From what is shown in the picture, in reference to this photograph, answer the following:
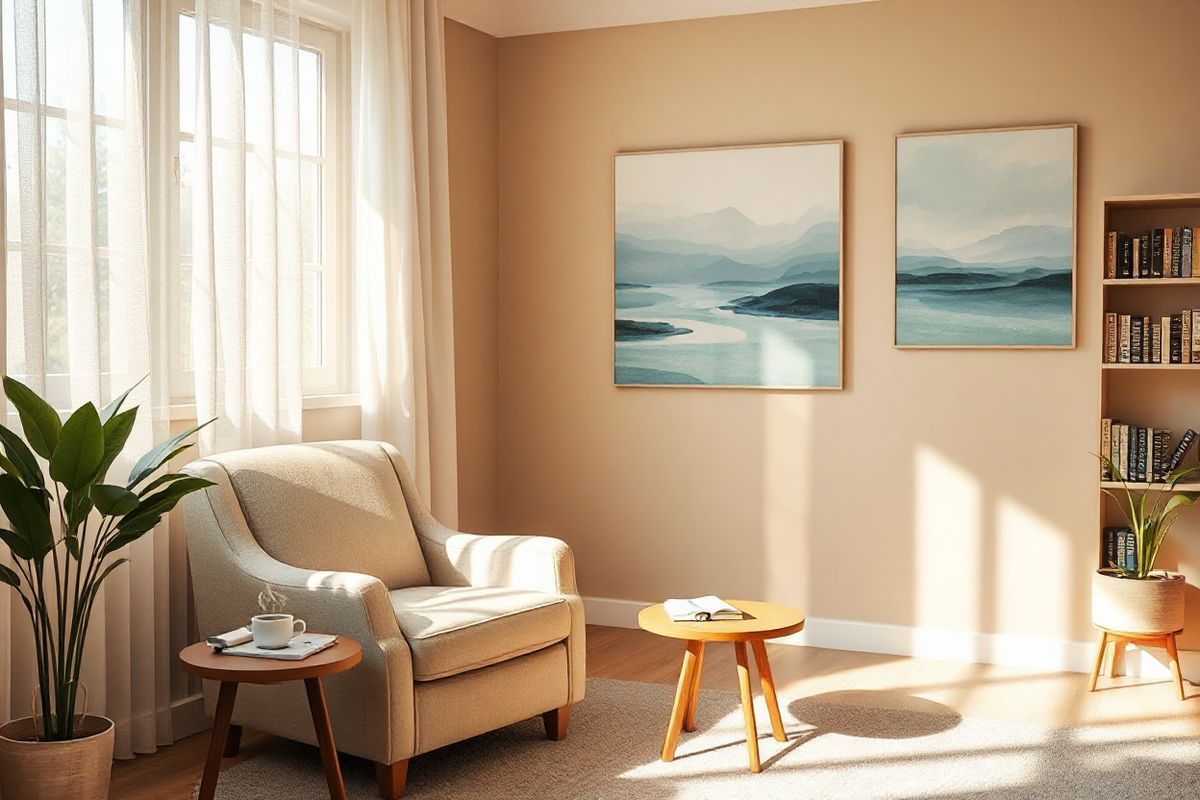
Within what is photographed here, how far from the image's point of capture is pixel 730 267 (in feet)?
16.5

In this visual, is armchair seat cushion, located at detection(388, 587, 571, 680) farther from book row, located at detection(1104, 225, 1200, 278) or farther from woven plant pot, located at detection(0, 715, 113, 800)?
book row, located at detection(1104, 225, 1200, 278)

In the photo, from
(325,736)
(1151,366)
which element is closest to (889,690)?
(1151,366)

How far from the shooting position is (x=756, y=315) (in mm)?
4992

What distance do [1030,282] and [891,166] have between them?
693 mm

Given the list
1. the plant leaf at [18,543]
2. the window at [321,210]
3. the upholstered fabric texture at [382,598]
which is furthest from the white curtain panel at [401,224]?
the plant leaf at [18,543]

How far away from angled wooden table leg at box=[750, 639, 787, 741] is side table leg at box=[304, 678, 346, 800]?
1.22 metres

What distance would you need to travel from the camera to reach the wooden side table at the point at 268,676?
2793 millimetres

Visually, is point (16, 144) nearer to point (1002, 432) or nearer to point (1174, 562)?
point (1002, 432)


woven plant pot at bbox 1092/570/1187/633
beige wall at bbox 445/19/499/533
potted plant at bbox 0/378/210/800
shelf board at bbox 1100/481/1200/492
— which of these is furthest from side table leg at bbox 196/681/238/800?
shelf board at bbox 1100/481/1200/492

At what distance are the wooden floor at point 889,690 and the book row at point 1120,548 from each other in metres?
0.42

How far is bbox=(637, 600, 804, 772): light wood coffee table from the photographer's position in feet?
11.0

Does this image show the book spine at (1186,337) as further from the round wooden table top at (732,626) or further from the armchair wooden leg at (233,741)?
the armchair wooden leg at (233,741)

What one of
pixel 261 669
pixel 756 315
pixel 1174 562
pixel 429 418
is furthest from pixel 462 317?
pixel 1174 562

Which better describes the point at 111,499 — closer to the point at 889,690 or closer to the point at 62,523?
the point at 62,523
